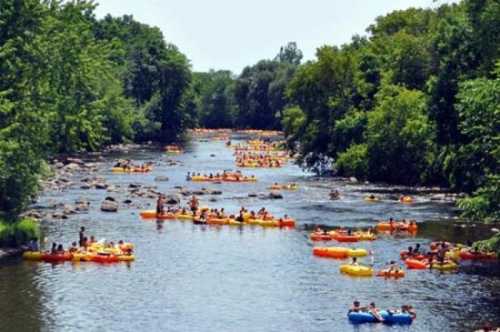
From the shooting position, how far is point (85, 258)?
56.7m

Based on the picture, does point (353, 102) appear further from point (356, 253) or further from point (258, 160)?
point (356, 253)

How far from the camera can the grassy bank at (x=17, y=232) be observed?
57.7 metres

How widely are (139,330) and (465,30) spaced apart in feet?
119

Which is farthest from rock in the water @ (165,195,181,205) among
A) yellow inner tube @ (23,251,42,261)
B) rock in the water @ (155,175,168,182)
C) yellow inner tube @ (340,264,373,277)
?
yellow inner tube @ (340,264,373,277)

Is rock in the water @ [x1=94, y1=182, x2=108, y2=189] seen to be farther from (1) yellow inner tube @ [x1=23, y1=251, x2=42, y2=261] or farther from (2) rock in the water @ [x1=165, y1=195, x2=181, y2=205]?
(1) yellow inner tube @ [x1=23, y1=251, x2=42, y2=261]

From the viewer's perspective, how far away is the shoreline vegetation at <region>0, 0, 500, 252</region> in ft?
188

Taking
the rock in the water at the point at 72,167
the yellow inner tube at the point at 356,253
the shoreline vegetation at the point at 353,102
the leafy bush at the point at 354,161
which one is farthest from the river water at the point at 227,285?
the rock in the water at the point at 72,167

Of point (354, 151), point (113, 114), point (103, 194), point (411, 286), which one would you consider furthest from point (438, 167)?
point (113, 114)

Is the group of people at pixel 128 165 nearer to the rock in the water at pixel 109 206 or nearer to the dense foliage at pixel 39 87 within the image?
the dense foliage at pixel 39 87

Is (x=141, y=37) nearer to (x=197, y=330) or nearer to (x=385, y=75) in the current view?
(x=385, y=75)

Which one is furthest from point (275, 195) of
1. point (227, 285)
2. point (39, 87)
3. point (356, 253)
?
point (227, 285)

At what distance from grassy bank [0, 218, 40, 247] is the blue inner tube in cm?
2191

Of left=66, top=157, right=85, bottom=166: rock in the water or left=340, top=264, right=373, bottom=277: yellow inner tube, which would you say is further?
left=66, top=157, right=85, bottom=166: rock in the water

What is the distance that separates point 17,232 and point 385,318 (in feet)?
76.9
